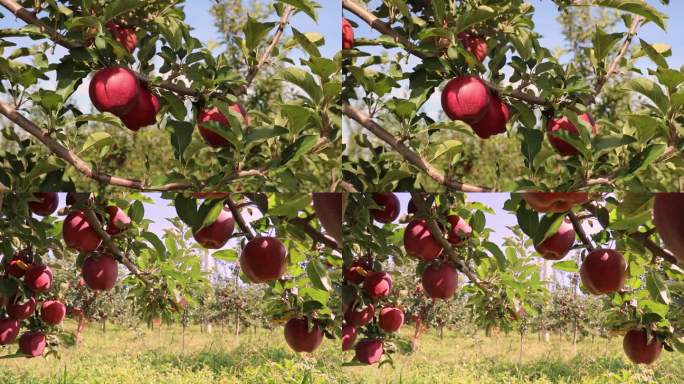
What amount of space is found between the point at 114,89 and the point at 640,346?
178cm

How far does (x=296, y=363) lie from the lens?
2.25m

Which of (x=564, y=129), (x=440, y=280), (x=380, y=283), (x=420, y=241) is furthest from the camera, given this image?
(x=380, y=283)

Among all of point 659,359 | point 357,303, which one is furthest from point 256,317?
point 659,359

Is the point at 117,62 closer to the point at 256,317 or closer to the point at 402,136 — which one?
the point at 402,136

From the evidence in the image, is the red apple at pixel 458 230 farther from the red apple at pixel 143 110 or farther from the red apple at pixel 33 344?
the red apple at pixel 33 344

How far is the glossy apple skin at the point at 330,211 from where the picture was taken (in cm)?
211

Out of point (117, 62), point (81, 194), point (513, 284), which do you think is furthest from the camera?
point (513, 284)

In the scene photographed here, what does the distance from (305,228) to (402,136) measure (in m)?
0.49

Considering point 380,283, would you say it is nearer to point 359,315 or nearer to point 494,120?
point 359,315

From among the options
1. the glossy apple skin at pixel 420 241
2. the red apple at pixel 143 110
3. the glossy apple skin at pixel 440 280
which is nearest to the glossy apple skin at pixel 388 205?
the glossy apple skin at pixel 420 241

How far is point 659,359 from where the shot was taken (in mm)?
2180

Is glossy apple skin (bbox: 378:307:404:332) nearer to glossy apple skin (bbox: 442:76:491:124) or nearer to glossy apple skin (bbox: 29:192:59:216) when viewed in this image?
glossy apple skin (bbox: 442:76:491:124)

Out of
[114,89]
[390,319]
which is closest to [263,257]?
[390,319]

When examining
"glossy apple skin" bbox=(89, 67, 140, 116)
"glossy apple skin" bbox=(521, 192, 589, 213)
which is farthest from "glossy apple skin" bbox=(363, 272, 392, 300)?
"glossy apple skin" bbox=(89, 67, 140, 116)
